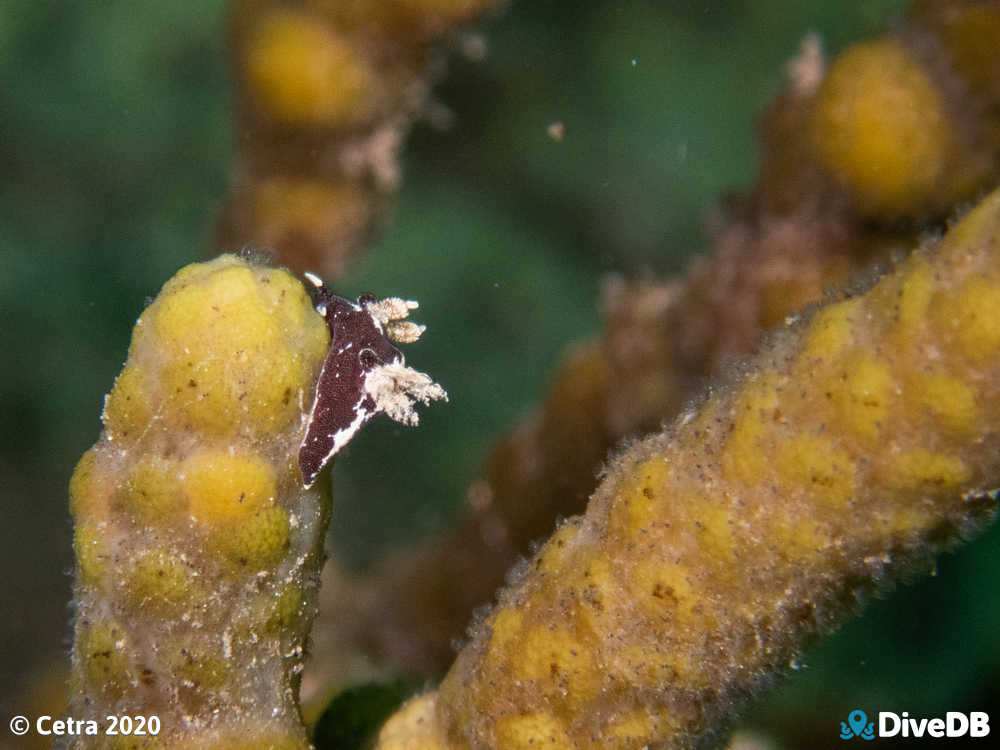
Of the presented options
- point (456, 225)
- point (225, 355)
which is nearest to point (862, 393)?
point (225, 355)

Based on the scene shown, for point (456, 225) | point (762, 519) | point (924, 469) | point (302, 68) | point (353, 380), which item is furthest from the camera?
point (456, 225)

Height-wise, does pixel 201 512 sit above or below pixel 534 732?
above

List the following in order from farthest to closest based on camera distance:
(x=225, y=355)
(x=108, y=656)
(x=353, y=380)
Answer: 1. (x=353, y=380)
2. (x=108, y=656)
3. (x=225, y=355)

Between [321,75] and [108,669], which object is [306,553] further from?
[321,75]

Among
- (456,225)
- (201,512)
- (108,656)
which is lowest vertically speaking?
(108,656)

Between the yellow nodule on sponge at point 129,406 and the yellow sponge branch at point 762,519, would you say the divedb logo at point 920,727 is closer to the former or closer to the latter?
the yellow sponge branch at point 762,519

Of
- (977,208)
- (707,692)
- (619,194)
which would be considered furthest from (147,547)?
(619,194)

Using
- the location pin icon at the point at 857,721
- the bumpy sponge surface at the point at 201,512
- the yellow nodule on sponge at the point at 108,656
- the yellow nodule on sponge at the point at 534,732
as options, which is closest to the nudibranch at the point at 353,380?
the bumpy sponge surface at the point at 201,512

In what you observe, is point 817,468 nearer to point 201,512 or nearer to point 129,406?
point 201,512
